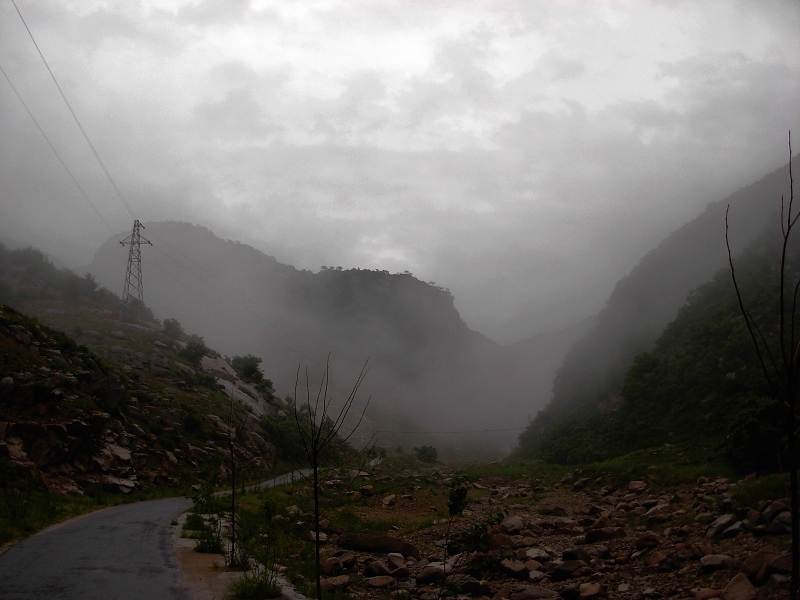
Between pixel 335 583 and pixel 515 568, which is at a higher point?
pixel 335 583

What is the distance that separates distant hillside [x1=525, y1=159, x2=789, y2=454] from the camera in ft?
179

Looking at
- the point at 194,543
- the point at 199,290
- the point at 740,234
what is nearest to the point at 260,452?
the point at 194,543

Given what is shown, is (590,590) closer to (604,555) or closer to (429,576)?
(604,555)

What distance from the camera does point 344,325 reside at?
165625 mm

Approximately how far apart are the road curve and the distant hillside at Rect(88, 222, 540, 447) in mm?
100434

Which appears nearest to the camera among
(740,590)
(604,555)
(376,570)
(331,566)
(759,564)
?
(740,590)

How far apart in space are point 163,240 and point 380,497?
16465 centimetres

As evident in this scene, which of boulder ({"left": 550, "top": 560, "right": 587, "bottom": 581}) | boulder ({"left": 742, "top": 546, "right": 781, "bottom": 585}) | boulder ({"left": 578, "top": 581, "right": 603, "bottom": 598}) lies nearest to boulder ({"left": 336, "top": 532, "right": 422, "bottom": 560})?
boulder ({"left": 550, "top": 560, "right": 587, "bottom": 581})

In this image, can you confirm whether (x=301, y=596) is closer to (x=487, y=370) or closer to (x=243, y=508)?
(x=243, y=508)

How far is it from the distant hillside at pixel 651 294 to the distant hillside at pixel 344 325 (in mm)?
49806

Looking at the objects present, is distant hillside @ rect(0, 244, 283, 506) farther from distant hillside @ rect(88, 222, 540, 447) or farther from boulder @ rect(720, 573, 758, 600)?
distant hillside @ rect(88, 222, 540, 447)

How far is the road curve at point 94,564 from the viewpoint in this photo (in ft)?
30.2

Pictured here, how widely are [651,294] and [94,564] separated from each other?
67.9m

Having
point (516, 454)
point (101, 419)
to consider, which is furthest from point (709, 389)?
point (516, 454)
